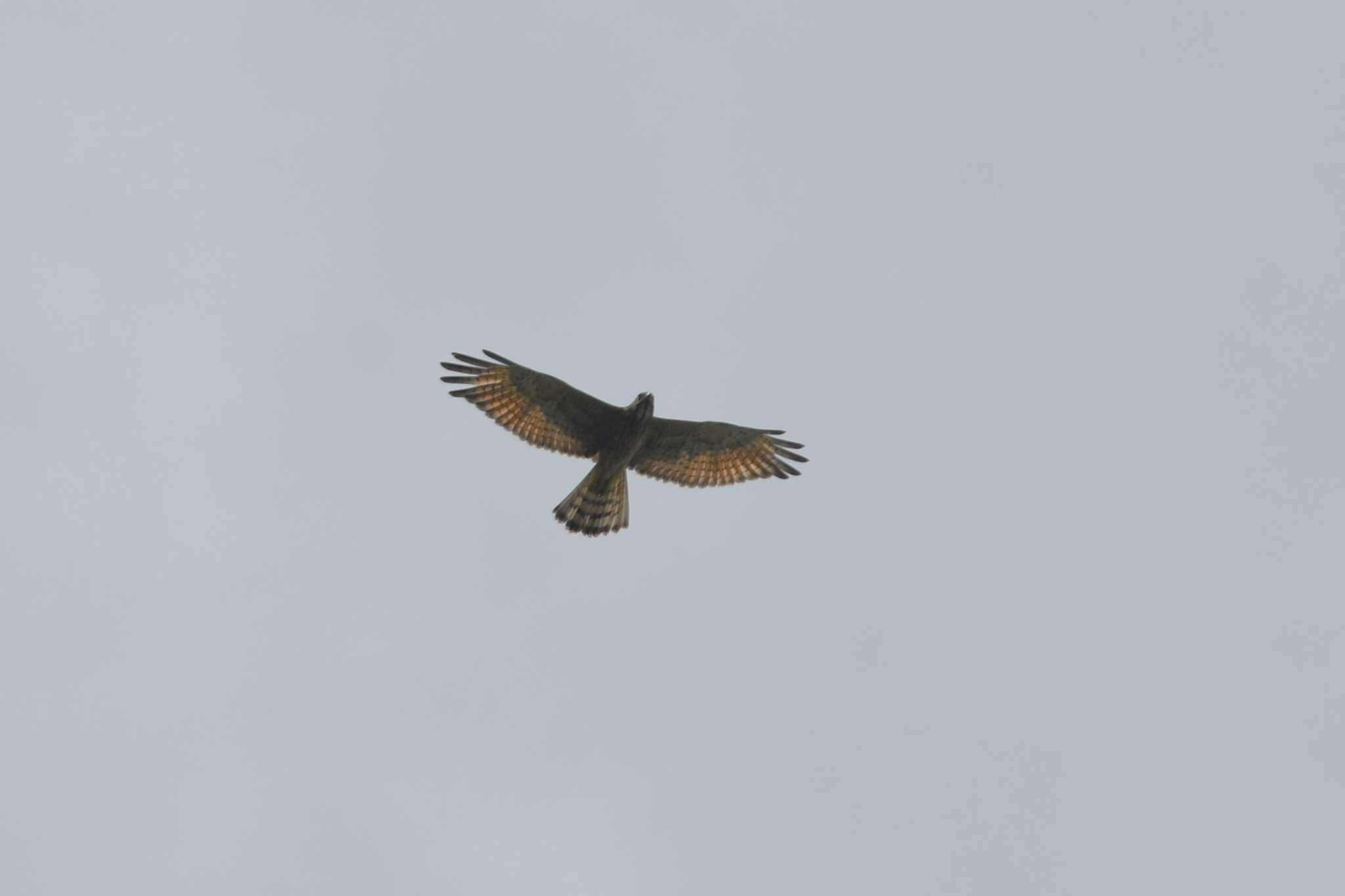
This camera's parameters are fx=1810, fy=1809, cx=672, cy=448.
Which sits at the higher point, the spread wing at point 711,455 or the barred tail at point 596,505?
the spread wing at point 711,455

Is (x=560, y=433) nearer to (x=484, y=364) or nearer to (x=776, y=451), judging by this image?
(x=484, y=364)

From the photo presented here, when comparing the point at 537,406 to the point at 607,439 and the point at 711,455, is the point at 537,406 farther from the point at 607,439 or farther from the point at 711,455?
the point at 711,455

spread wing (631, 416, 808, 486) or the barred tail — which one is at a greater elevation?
spread wing (631, 416, 808, 486)

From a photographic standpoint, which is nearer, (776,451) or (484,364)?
(484,364)

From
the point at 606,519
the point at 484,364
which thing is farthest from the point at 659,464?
the point at 484,364

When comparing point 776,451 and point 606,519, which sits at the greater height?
point 776,451
